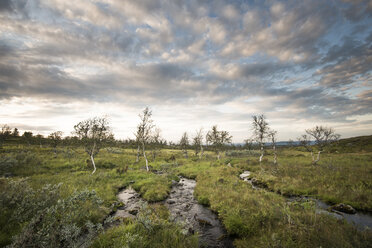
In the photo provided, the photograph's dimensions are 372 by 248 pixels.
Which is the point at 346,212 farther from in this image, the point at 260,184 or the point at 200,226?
the point at 200,226

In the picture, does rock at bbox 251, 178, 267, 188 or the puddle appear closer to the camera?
the puddle

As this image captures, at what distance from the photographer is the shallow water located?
9029 millimetres

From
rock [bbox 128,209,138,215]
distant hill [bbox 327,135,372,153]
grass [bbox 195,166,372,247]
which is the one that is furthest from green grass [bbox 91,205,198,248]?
distant hill [bbox 327,135,372,153]

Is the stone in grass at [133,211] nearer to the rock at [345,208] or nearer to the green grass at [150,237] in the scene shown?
the green grass at [150,237]

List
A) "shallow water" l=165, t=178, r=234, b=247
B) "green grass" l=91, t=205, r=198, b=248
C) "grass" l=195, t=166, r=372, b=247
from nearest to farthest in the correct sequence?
1. "green grass" l=91, t=205, r=198, b=248
2. "grass" l=195, t=166, r=372, b=247
3. "shallow water" l=165, t=178, r=234, b=247

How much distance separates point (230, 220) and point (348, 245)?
597 cm

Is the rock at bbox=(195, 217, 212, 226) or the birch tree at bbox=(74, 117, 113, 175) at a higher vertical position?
the birch tree at bbox=(74, 117, 113, 175)

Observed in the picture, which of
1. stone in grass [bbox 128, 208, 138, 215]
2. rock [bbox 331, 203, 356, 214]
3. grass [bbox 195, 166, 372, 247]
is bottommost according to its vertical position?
stone in grass [bbox 128, 208, 138, 215]

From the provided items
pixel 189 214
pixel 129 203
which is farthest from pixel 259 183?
pixel 129 203

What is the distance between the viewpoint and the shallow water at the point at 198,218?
9029mm

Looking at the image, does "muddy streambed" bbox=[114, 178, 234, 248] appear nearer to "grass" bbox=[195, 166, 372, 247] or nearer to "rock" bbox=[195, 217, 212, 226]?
"rock" bbox=[195, 217, 212, 226]

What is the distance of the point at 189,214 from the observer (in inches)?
496

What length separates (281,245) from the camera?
6.85 m

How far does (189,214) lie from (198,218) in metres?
1.15
